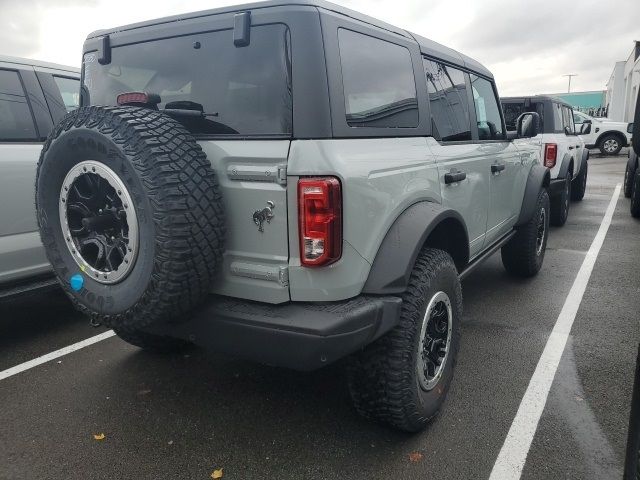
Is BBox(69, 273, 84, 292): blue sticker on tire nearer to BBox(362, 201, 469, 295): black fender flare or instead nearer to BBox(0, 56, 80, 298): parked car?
BBox(362, 201, 469, 295): black fender flare

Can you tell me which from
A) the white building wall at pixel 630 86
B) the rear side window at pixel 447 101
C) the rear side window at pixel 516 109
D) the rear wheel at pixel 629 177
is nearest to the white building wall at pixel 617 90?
the white building wall at pixel 630 86

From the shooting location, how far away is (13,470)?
2426mm

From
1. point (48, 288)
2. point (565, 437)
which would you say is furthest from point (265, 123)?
point (48, 288)

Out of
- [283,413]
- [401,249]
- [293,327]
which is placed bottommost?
[283,413]

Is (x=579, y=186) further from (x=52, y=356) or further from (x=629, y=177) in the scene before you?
(x=52, y=356)

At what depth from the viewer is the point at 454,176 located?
2973 millimetres

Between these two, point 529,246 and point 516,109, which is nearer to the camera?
point 529,246

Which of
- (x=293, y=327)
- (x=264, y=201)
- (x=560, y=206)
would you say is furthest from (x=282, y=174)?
(x=560, y=206)

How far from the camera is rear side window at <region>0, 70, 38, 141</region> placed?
371 cm

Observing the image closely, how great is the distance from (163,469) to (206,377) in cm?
91

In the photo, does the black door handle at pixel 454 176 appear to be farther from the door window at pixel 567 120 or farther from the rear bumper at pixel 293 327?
the door window at pixel 567 120

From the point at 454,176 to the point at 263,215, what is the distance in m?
1.34

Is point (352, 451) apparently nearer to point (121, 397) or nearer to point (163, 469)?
point (163, 469)

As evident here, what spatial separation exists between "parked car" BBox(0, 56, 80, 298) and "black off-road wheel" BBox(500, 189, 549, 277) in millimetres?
4088
